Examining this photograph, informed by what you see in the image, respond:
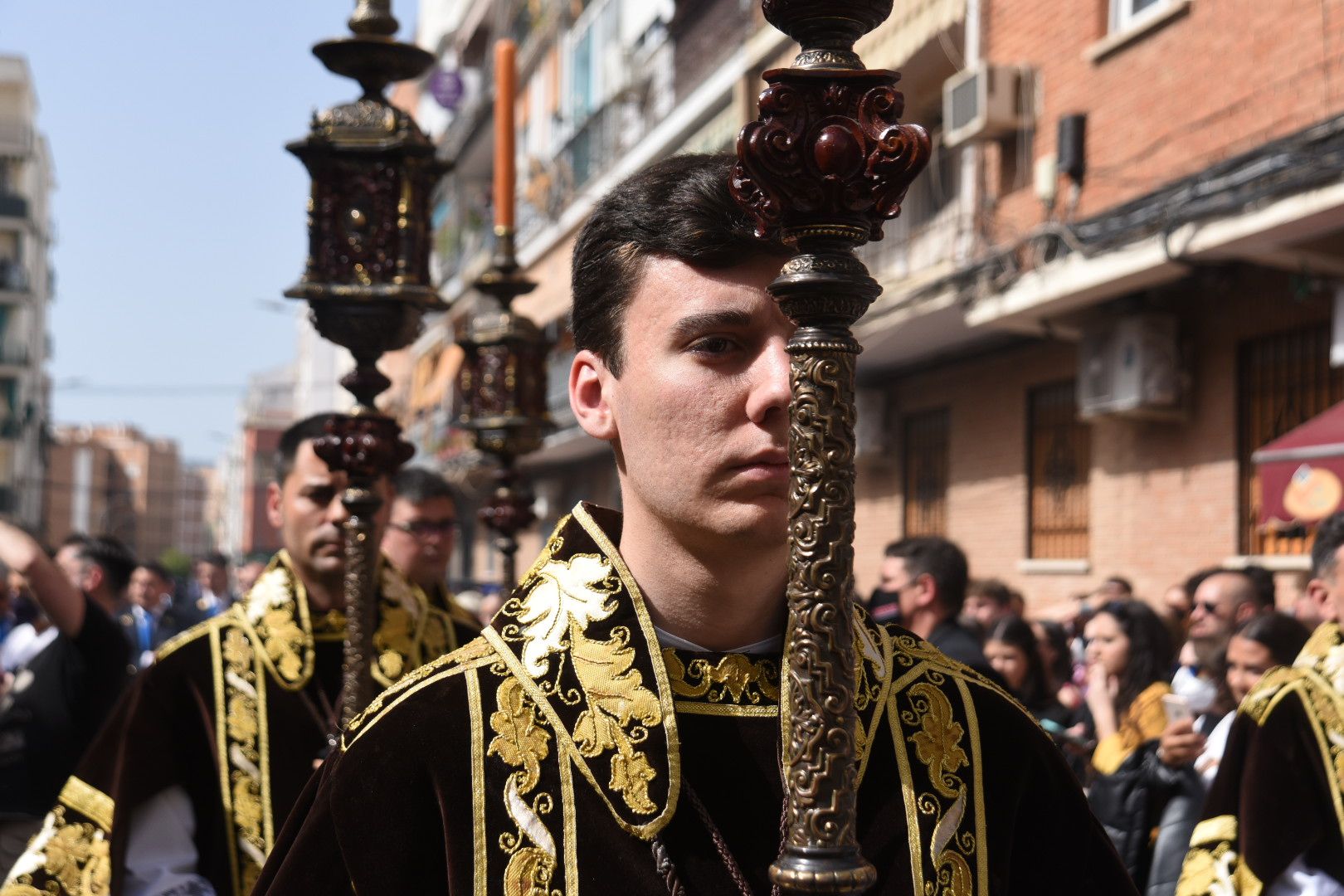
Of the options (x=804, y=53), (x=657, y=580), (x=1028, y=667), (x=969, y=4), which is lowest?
(x=1028, y=667)

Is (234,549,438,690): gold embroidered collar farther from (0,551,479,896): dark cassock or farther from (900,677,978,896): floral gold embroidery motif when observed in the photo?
(900,677,978,896): floral gold embroidery motif

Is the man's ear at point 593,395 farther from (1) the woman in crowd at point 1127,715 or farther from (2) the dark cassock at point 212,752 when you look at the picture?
(1) the woman in crowd at point 1127,715

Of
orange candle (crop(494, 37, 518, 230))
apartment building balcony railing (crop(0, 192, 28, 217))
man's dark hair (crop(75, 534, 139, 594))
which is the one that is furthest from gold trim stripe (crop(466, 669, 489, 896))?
apartment building balcony railing (crop(0, 192, 28, 217))

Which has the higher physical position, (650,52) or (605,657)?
(650,52)

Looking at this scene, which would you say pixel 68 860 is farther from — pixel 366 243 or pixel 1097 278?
pixel 1097 278

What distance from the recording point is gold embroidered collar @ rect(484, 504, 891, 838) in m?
2.03

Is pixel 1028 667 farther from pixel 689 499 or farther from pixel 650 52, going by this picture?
pixel 650 52

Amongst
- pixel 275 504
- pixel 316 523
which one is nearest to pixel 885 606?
pixel 275 504

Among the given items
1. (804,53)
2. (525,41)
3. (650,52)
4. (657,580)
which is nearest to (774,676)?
(657,580)

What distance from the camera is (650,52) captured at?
19672 mm

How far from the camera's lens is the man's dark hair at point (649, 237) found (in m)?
2.07

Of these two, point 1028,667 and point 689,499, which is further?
point 1028,667

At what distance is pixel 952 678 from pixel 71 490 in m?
101

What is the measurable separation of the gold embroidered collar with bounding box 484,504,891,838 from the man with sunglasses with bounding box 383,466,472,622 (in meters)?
3.86
